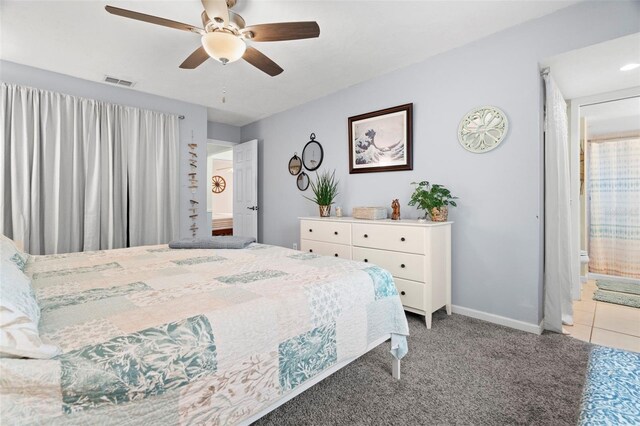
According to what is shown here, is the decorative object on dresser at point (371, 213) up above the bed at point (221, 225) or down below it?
above

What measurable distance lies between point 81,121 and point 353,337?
3972 mm

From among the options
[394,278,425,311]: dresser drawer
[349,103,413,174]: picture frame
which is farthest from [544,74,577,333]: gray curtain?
[349,103,413,174]: picture frame

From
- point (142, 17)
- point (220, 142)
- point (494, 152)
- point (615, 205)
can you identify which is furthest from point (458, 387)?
point (220, 142)

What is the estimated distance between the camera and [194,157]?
4.56 metres

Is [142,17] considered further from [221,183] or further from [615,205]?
[221,183]

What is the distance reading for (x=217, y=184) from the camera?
864 centimetres

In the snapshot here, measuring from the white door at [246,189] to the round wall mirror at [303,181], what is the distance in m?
0.92

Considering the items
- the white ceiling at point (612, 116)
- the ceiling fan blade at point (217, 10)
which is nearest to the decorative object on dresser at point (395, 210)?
the ceiling fan blade at point (217, 10)

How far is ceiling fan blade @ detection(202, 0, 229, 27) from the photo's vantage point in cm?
181

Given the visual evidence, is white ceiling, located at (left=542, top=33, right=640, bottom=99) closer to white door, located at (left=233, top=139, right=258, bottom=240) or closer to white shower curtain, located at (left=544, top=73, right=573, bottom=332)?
white shower curtain, located at (left=544, top=73, right=573, bottom=332)

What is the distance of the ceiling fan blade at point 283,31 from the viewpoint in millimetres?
1929

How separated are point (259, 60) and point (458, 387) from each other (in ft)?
8.64

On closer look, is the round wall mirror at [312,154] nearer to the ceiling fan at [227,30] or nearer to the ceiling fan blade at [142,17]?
the ceiling fan at [227,30]

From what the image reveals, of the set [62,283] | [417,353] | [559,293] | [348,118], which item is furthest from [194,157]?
[559,293]
